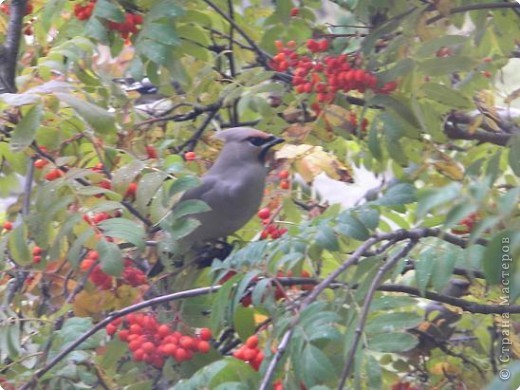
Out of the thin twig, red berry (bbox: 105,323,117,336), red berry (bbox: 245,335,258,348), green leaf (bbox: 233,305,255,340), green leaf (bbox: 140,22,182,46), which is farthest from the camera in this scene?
green leaf (bbox: 140,22,182,46)

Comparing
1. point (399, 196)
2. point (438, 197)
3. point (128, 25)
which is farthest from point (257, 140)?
point (438, 197)

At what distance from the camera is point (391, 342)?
1.59 meters

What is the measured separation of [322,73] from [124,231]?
731 mm

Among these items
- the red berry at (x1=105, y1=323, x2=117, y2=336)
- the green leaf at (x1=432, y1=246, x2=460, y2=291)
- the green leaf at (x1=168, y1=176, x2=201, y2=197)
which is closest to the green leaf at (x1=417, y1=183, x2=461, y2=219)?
the green leaf at (x1=432, y1=246, x2=460, y2=291)

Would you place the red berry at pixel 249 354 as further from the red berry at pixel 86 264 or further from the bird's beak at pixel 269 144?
the bird's beak at pixel 269 144

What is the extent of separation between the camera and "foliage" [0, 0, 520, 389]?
5.66 feet

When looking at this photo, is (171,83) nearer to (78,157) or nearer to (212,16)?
(212,16)

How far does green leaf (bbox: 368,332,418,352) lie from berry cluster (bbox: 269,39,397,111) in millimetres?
853

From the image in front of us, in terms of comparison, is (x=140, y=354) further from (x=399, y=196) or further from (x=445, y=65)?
(x=445, y=65)

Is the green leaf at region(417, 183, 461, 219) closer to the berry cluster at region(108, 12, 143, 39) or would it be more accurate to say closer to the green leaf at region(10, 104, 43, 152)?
the green leaf at region(10, 104, 43, 152)

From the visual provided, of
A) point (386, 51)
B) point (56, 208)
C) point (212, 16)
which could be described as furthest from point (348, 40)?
point (56, 208)

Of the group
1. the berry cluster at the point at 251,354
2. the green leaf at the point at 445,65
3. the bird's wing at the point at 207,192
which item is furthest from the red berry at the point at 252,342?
the bird's wing at the point at 207,192

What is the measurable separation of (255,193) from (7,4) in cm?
95

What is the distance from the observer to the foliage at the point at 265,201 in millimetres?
1725
